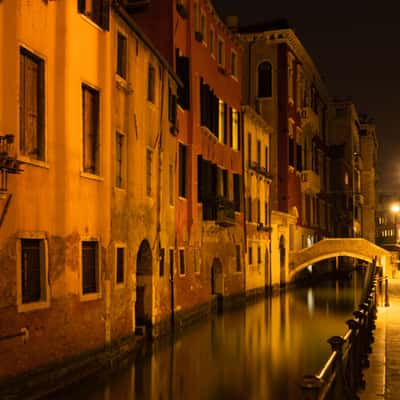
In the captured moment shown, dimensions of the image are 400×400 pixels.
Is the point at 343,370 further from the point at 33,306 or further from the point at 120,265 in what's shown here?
the point at 120,265

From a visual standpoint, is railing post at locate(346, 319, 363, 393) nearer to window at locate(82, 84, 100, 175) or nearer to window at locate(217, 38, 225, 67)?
window at locate(82, 84, 100, 175)

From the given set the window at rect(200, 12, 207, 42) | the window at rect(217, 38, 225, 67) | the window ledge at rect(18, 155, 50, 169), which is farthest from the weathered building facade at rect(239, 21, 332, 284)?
the window ledge at rect(18, 155, 50, 169)

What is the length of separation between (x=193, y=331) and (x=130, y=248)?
539cm

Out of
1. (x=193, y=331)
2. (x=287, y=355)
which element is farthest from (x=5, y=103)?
(x=193, y=331)

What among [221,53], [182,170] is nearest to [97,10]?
[182,170]

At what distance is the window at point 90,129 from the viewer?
13.4 m

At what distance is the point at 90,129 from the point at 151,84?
4.30 metres

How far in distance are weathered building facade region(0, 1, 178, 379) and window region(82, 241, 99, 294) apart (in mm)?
20

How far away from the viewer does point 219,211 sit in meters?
23.6

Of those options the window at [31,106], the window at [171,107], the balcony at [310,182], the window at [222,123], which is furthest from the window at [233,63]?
the window at [31,106]

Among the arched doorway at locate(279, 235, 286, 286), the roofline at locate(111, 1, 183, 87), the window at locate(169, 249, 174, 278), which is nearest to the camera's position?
the roofline at locate(111, 1, 183, 87)

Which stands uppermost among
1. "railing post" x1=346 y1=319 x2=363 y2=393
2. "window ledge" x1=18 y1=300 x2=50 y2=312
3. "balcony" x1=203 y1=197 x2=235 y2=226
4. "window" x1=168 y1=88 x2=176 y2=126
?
"window" x1=168 y1=88 x2=176 y2=126

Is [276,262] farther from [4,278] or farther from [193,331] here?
[4,278]

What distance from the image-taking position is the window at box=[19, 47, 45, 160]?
11.0 metres
